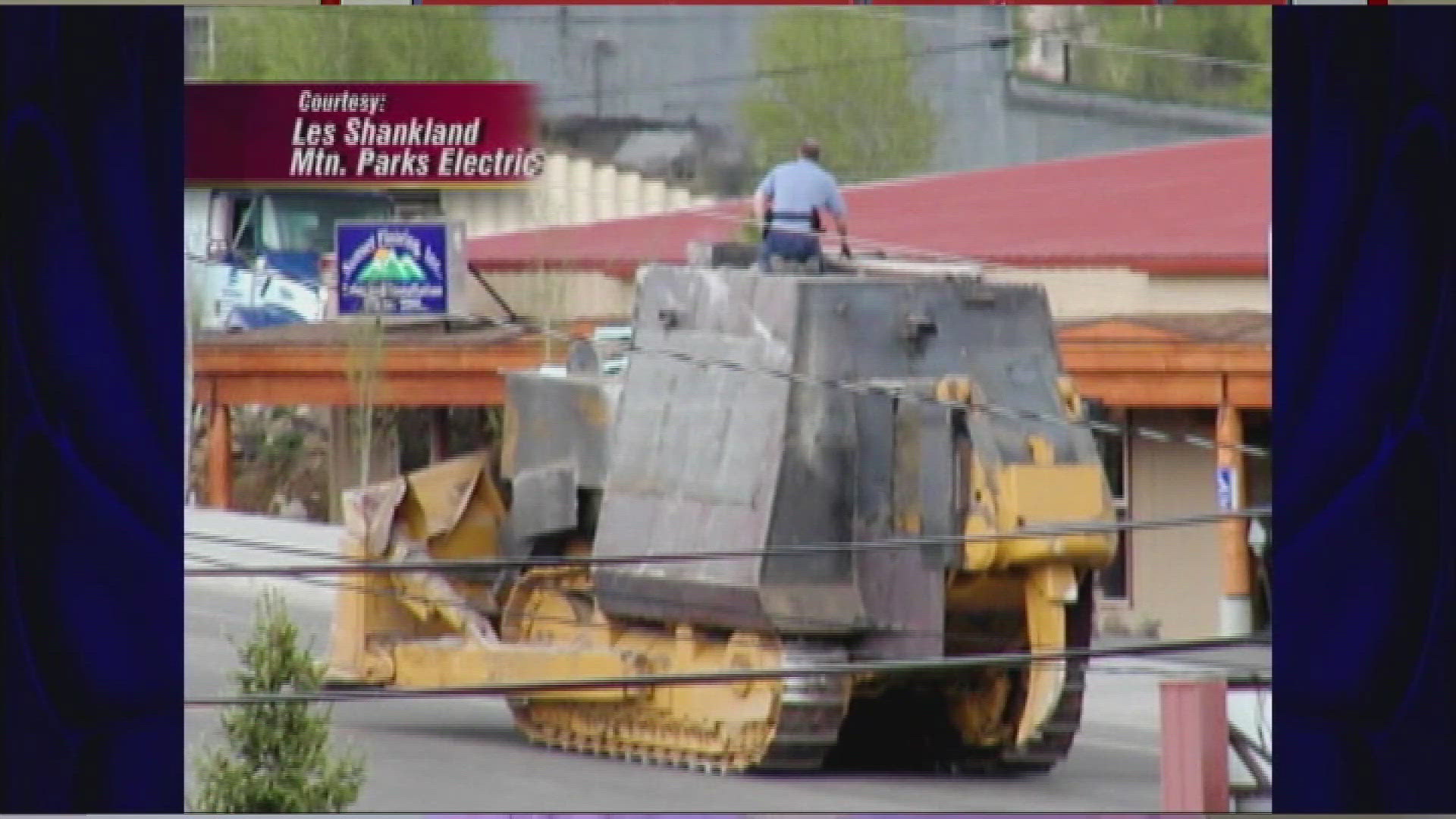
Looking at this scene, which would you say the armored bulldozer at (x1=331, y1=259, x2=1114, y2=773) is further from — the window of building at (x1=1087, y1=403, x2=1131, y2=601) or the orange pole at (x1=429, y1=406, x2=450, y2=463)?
the orange pole at (x1=429, y1=406, x2=450, y2=463)

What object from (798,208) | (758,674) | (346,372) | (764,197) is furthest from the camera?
(798,208)

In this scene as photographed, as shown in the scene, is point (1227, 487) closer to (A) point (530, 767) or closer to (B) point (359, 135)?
(A) point (530, 767)

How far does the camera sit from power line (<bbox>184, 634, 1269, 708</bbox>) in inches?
465

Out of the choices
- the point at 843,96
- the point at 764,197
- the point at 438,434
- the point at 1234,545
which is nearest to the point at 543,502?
the point at 438,434

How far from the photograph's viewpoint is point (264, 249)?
11805 mm

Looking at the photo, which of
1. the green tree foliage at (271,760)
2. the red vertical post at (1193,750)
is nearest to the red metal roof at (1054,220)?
the green tree foliage at (271,760)

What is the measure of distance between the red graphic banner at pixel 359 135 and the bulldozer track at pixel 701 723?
8.68ft

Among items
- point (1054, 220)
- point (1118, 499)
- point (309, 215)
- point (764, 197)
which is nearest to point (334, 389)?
point (309, 215)

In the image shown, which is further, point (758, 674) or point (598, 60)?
point (598, 60)

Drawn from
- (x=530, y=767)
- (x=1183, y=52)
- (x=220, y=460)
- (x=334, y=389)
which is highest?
(x=1183, y=52)

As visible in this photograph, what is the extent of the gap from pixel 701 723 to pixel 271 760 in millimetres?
2575

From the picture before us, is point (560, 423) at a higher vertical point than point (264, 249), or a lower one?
lower

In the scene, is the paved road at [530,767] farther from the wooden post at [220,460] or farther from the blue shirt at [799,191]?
the blue shirt at [799,191]
